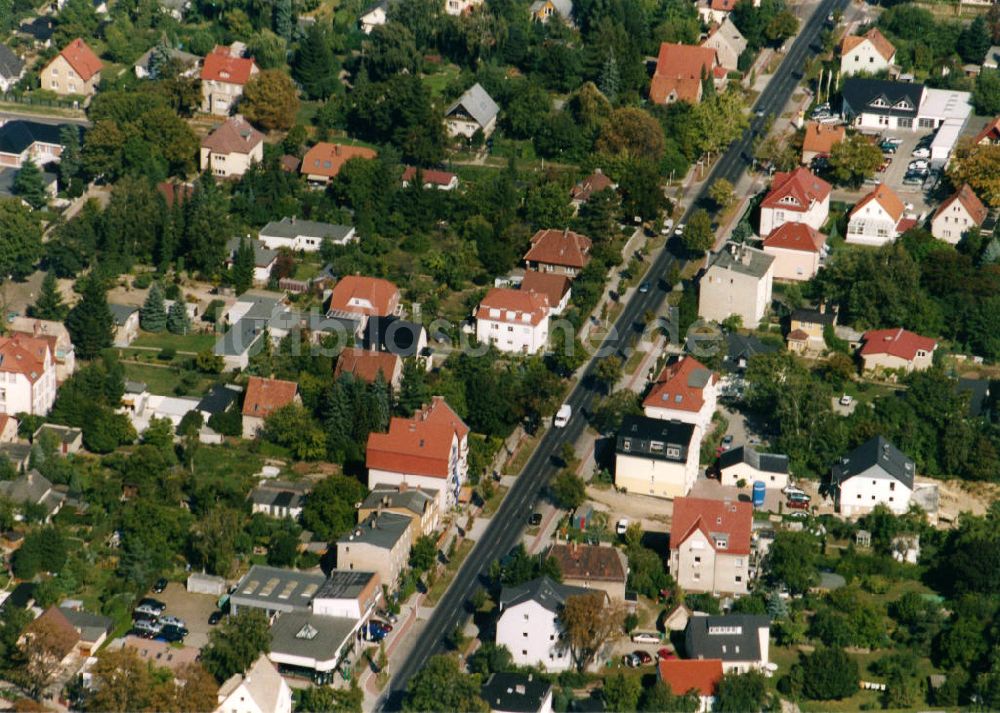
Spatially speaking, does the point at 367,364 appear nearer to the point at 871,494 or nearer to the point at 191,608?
the point at 191,608

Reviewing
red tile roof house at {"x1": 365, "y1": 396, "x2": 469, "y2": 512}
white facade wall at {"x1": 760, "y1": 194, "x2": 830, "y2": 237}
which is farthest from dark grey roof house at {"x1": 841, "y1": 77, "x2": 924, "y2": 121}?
red tile roof house at {"x1": 365, "y1": 396, "x2": 469, "y2": 512}

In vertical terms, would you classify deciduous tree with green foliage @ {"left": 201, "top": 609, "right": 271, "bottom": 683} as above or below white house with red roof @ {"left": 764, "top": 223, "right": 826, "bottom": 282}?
below

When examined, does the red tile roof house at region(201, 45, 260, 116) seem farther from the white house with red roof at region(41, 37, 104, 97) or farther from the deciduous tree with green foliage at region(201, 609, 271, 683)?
the deciduous tree with green foliage at region(201, 609, 271, 683)

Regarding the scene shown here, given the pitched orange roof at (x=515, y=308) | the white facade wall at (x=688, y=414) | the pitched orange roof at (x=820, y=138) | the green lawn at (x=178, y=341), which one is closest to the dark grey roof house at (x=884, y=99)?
the pitched orange roof at (x=820, y=138)

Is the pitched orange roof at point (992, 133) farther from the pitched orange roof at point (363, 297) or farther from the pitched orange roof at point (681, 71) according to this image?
the pitched orange roof at point (363, 297)

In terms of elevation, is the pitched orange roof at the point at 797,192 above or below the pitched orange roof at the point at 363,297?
above

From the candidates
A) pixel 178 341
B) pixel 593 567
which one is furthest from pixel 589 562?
pixel 178 341

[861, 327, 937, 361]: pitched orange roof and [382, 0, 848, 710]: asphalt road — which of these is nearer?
[382, 0, 848, 710]: asphalt road
